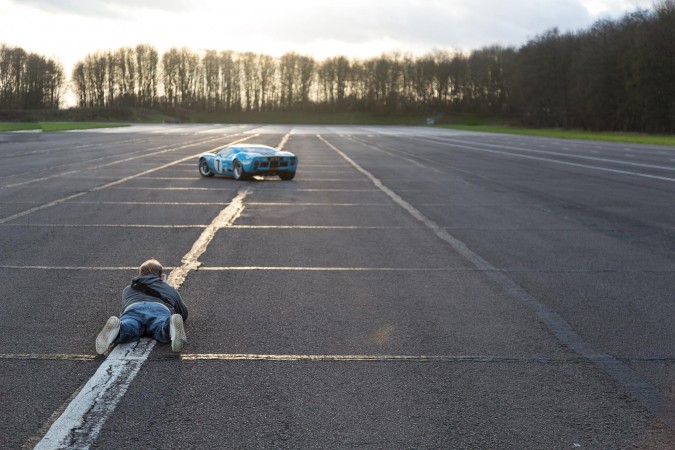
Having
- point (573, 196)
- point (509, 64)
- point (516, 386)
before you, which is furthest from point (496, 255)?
point (509, 64)

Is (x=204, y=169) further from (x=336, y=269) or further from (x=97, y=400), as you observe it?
(x=97, y=400)

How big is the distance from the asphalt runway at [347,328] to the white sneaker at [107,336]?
0.08m

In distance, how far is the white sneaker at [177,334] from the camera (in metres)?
5.64

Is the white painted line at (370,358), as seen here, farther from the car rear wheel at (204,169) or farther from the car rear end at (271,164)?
the car rear wheel at (204,169)

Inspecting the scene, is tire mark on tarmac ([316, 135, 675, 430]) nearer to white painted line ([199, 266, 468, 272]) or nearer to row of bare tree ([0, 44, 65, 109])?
white painted line ([199, 266, 468, 272])

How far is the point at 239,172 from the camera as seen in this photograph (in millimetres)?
21766

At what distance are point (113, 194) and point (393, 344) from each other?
1279 cm

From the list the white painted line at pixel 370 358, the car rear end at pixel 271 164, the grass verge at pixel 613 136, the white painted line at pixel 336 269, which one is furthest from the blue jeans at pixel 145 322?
the grass verge at pixel 613 136

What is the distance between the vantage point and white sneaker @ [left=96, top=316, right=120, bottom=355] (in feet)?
18.3

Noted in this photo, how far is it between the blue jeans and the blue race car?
50.0ft

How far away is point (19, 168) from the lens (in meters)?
25.4

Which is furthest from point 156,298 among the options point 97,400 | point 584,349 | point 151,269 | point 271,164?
point 271,164

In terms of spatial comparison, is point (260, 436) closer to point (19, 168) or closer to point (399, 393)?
point (399, 393)

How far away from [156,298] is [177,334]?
0.83 meters
